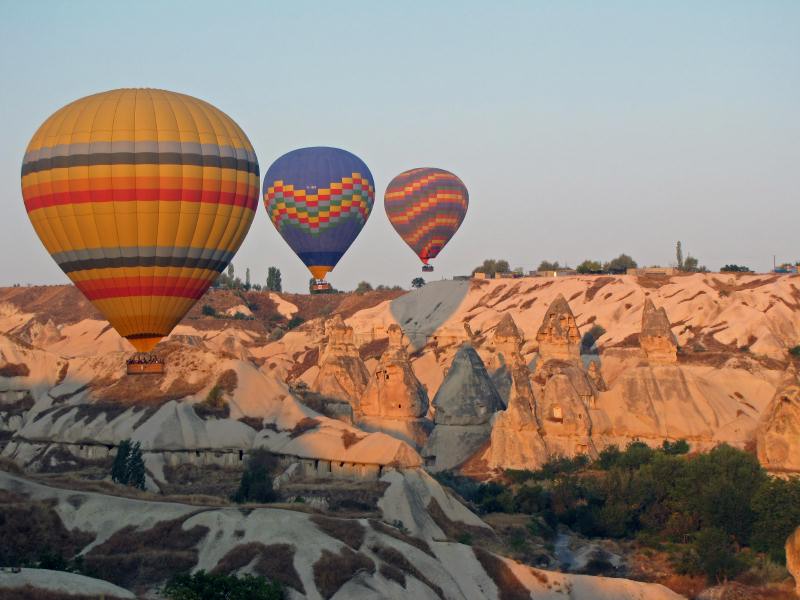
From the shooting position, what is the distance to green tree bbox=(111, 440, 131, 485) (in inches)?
2544

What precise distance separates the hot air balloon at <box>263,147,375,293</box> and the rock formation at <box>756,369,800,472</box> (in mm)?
42935

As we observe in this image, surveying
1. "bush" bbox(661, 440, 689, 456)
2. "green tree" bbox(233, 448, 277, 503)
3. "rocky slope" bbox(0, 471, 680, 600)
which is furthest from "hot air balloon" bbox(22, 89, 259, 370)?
"bush" bbox(661, 440, 689, 456)

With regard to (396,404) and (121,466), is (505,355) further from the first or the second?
(121,466)

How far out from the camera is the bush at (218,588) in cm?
3847

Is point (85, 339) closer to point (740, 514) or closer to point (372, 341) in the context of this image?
point (372, 341)

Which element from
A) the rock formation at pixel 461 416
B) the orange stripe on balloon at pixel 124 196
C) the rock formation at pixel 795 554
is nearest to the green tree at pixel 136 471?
the orange stripe on balloon at pixel 124 196

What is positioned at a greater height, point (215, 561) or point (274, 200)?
point (274, 200)

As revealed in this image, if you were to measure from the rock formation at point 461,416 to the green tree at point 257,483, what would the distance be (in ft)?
33.9

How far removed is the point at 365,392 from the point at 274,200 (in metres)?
20.3

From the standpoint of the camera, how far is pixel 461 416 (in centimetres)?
7656

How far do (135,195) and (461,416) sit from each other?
2503cm

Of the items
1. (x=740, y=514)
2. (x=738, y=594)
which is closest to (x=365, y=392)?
(x=740, y=514)

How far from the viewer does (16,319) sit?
160 m

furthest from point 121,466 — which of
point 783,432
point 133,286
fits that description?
point 783,432
